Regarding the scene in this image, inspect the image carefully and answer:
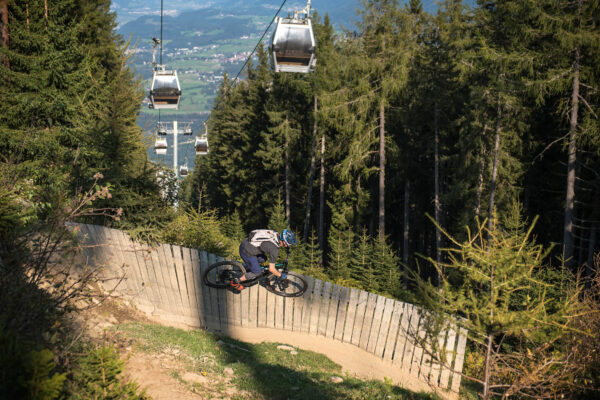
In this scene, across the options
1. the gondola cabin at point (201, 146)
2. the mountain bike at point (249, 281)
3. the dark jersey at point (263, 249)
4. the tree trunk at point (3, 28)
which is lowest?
the mountain bike at point (249, 281)

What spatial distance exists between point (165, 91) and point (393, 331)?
11507 millimetres

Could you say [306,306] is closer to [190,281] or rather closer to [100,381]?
[190,281]

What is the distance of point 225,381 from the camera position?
7.15 m

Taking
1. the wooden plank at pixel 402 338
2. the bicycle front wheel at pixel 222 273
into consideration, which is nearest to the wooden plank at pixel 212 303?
the bicycle front wheel at pixel 222 273

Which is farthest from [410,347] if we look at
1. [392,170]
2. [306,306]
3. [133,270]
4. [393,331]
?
[392,170]

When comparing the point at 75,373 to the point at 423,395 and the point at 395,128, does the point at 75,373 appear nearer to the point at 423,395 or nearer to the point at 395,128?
the point at 423,395

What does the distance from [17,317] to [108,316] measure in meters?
5.64

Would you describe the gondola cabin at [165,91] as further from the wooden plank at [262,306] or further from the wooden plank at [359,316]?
the wooden plank at [359,316]

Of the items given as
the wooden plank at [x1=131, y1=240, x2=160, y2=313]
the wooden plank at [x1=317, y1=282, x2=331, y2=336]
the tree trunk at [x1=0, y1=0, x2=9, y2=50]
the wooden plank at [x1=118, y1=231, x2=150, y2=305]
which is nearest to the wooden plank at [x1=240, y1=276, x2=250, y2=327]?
the wooden plank at [x1=317, y1=282, x2=331, y2=336]

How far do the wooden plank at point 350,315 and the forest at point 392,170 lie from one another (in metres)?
1.90

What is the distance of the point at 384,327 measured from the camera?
10.3 m

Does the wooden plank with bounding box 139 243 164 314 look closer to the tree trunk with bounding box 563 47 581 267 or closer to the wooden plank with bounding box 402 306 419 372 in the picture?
the wooden plank with bounding box 402 306 419 372

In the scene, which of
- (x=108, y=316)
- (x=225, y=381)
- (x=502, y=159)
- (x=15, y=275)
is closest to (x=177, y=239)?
(x=108, y=316)

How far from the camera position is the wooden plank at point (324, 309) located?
1111 cm
